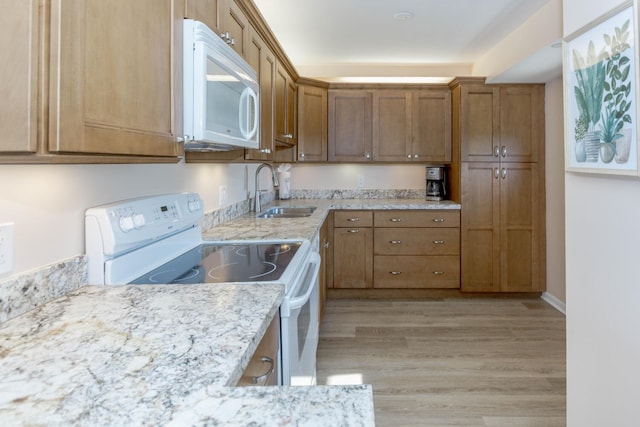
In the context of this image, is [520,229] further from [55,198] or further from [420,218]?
[55,198]

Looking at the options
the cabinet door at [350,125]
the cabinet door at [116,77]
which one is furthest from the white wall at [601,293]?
the cabinet door at [350,125]

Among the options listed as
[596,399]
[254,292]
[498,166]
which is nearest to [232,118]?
[254,292]

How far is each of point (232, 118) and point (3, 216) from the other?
0.82 metres

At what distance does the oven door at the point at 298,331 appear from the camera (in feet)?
3.90

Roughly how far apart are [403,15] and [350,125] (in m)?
1.27

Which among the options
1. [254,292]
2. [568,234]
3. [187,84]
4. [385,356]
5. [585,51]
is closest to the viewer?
[254,292]

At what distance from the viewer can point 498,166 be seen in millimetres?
3666

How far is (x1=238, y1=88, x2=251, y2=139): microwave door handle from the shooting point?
1619 mm

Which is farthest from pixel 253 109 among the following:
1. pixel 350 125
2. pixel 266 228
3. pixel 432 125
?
pixel 432 125

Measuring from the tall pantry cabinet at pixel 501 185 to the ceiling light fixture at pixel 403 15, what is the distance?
1.00 m

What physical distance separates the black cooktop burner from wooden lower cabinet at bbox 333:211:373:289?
1.95 m

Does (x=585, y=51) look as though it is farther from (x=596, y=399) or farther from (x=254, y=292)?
(x=254, y=292)

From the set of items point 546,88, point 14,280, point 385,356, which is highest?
point 546,88

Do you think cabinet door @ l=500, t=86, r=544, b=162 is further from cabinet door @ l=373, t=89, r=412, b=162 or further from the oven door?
the oven door
